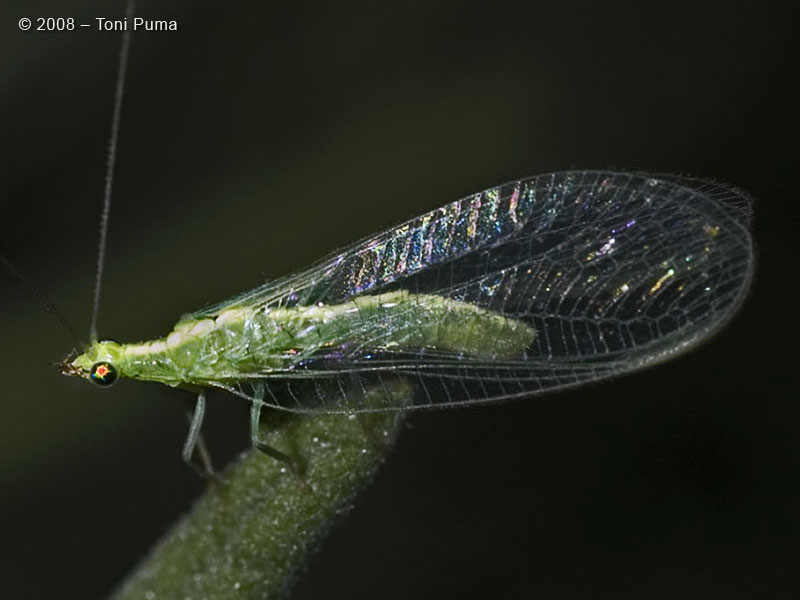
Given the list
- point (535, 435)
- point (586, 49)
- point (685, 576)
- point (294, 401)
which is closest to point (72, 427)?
point (294, 401)

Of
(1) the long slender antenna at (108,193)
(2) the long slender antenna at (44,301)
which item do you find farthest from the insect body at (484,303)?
(1) the long slender antenna at (108,193)

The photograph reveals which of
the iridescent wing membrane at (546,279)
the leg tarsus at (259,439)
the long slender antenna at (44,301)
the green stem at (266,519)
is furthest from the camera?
the iridescent wing membrane at (546,279)

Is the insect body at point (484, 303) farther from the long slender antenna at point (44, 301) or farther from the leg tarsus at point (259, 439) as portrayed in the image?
the long slender antenna at point (44, 301)

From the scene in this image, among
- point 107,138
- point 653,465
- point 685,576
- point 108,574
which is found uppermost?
point 107,138

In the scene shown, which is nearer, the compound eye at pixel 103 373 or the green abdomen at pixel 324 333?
the green abdomen at pixel 324 333

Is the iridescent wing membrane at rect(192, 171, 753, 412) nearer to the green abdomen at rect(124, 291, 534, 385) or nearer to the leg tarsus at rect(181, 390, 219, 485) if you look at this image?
the green abdomen at rect(124, 291, 534, 385)

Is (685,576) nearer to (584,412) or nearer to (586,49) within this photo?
(584,412)
